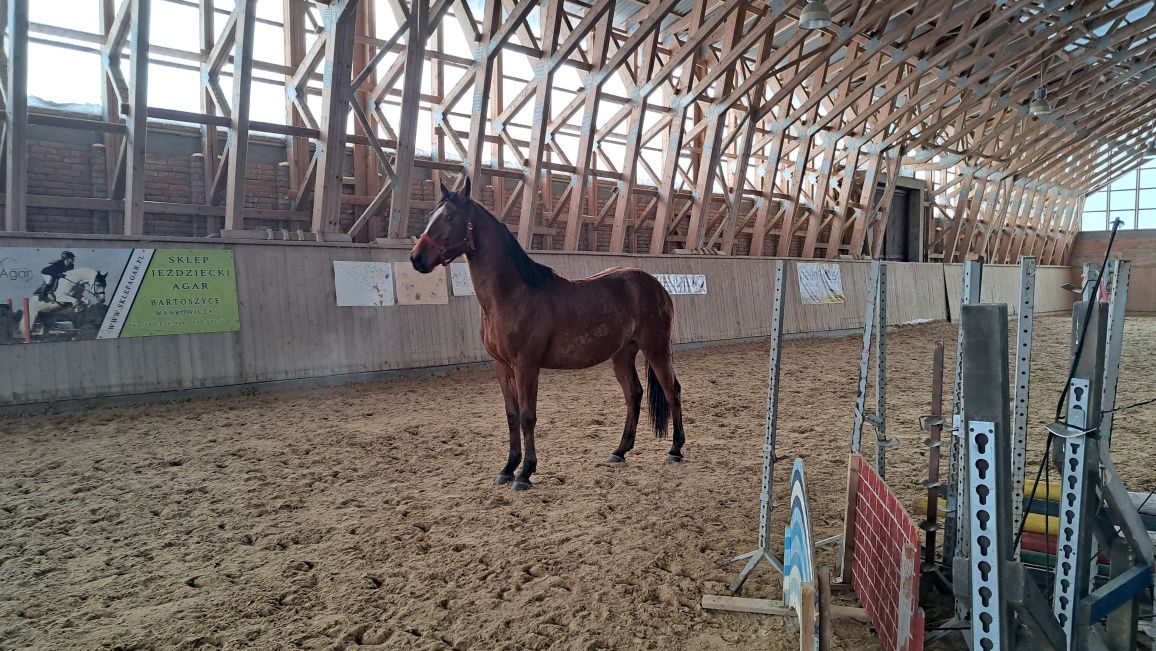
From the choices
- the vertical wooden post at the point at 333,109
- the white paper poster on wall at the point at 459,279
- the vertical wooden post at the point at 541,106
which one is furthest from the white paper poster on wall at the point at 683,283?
the vertical wooden post at the point at 333,109

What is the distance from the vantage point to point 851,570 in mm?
2590

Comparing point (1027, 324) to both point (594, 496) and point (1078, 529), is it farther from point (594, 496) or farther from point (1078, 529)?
point (594, 496)

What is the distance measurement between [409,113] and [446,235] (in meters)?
4.95

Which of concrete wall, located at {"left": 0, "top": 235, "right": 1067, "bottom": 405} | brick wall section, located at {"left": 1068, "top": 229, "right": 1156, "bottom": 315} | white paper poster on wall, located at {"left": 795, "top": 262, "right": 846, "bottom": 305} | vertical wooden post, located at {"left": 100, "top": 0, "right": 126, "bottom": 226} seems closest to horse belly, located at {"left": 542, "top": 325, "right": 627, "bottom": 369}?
concrete wall, located at {"left": 0, "top": 235, "right": 1067, "bottom": 405}

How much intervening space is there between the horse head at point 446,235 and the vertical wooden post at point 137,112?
194 inches

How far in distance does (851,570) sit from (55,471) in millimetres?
4971

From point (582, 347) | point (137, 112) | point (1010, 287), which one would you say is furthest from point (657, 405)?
point (1010, 287)

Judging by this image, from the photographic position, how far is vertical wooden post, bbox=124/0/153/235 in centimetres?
670

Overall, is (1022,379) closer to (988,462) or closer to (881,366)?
(881,366)

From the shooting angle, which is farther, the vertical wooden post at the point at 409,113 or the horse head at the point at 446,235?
the vertical wooden post at the point at 409,113

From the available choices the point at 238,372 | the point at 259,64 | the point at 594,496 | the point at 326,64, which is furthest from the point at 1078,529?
the point at 259,64

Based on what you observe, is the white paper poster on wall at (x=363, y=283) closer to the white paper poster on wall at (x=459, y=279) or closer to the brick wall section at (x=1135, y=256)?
the white paper poster on wall at (x=459, y=279)

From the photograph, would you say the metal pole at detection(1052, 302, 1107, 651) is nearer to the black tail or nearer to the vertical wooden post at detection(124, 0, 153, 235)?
the black tail

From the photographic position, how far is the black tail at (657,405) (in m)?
4.66
